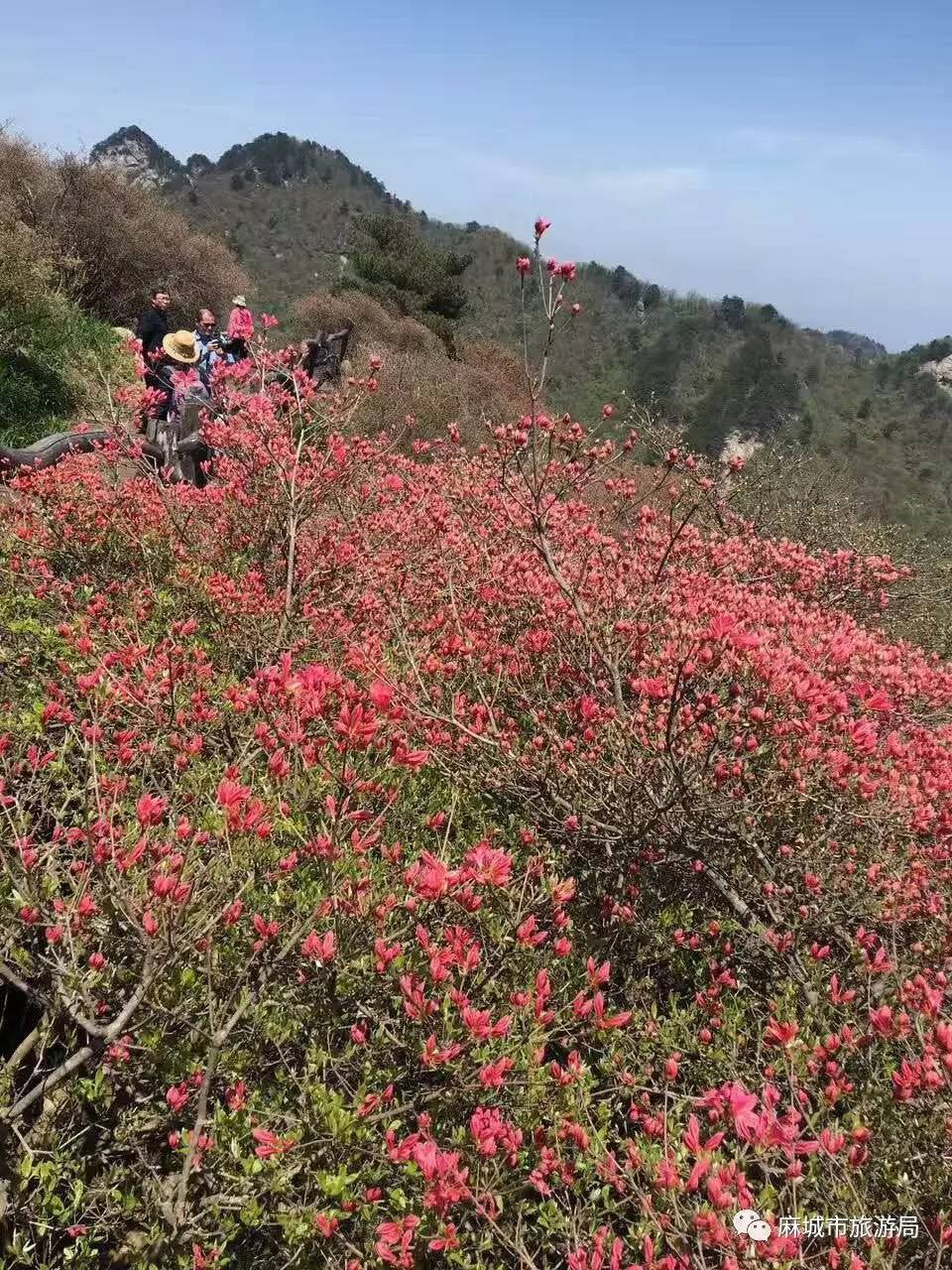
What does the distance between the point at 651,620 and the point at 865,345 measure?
157 m

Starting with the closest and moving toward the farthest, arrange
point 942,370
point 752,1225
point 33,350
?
1. point 752,1225
2. point 33,350
3. point 942,370

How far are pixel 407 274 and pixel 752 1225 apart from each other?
30328 mm

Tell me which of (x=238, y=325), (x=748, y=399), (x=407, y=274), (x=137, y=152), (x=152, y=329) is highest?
(x=137, y=152)

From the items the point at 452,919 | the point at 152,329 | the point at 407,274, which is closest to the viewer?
the point at 452,919

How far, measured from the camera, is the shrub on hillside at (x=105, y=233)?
51.6ft

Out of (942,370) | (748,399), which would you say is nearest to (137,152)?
(748,399)

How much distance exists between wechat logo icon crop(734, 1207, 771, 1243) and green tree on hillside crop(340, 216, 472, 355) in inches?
1059

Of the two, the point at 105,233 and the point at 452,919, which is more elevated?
the point at 105,233

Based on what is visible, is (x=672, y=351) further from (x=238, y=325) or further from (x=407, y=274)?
(x=238, y=325)

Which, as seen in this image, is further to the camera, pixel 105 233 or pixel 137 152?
pixel 137 152

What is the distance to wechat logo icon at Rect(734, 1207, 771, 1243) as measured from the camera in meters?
1.85

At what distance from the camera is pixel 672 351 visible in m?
64.6

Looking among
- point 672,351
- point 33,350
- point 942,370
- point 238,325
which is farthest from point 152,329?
point 942,370

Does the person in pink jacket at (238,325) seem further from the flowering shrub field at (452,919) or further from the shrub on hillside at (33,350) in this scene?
the flowering shrub field at (452,919)
